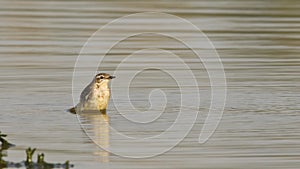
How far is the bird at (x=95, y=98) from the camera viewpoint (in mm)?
14250

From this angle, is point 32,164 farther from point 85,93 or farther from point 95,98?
point 85,93

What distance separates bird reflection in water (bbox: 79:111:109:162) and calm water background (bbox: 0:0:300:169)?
0.02m

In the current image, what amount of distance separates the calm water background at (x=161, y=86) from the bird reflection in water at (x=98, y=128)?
0.02m

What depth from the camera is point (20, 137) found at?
12.1m

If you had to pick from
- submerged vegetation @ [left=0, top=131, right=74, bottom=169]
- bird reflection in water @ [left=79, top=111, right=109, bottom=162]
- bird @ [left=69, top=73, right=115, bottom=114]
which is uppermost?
bird @ [left=69, top=73, right=115, bottom=114]

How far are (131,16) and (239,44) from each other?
5.18 metres

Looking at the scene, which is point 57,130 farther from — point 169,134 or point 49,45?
point 49,45

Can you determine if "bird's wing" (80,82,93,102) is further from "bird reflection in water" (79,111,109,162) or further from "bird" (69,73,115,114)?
"bird reflection in water" (79,111,109,162)

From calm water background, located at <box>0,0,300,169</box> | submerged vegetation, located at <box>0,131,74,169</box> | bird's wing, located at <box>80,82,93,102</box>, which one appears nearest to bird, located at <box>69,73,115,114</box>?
bird's wing, located at <box>80,82,93,102</box>

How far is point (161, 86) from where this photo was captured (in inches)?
629

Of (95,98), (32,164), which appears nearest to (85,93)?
(95,98)

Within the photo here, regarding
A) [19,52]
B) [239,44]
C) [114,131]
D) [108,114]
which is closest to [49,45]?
[19,52]

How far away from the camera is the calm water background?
37.0 feet

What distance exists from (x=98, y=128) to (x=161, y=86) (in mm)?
3164
